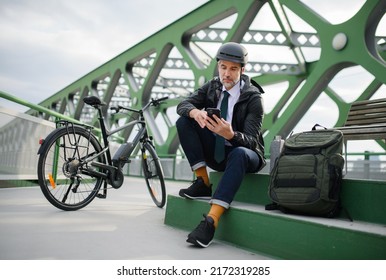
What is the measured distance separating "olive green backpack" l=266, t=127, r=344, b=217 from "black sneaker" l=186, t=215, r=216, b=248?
1.39ft

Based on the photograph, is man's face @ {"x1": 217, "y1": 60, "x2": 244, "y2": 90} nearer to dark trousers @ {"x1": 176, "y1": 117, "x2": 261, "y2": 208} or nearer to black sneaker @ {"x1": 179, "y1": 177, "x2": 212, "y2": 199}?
dark trousers @ {"x1": 176, "y1": 117, "x2": 261, "y2": 208}

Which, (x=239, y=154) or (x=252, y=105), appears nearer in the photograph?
(x=239, y=154)

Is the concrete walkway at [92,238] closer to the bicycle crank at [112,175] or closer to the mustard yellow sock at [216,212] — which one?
the mustard yellow sock at [216,212]

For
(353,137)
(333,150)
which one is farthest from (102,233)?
(353,137)

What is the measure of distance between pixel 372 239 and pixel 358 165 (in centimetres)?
531

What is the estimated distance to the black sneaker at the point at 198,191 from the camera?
230 centimetres

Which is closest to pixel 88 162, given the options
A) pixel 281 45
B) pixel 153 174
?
pixel 153 174

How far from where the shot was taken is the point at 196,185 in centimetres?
233

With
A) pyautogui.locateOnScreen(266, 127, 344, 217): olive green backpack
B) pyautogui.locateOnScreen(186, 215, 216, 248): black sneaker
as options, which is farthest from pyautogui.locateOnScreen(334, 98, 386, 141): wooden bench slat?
pyautogui.locateOnScreen(186, 215, 216, 248): black sneaker

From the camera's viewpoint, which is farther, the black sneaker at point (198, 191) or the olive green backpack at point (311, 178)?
the black sneaker at point (198, 191)

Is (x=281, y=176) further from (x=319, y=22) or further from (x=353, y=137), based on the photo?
(x=319, y=22)

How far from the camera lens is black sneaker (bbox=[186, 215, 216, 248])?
1.76 m

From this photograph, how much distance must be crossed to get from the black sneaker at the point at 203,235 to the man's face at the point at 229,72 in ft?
3.53

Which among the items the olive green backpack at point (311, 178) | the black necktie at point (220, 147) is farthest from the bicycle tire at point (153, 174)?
the olive green backpack at point (311, 178)
